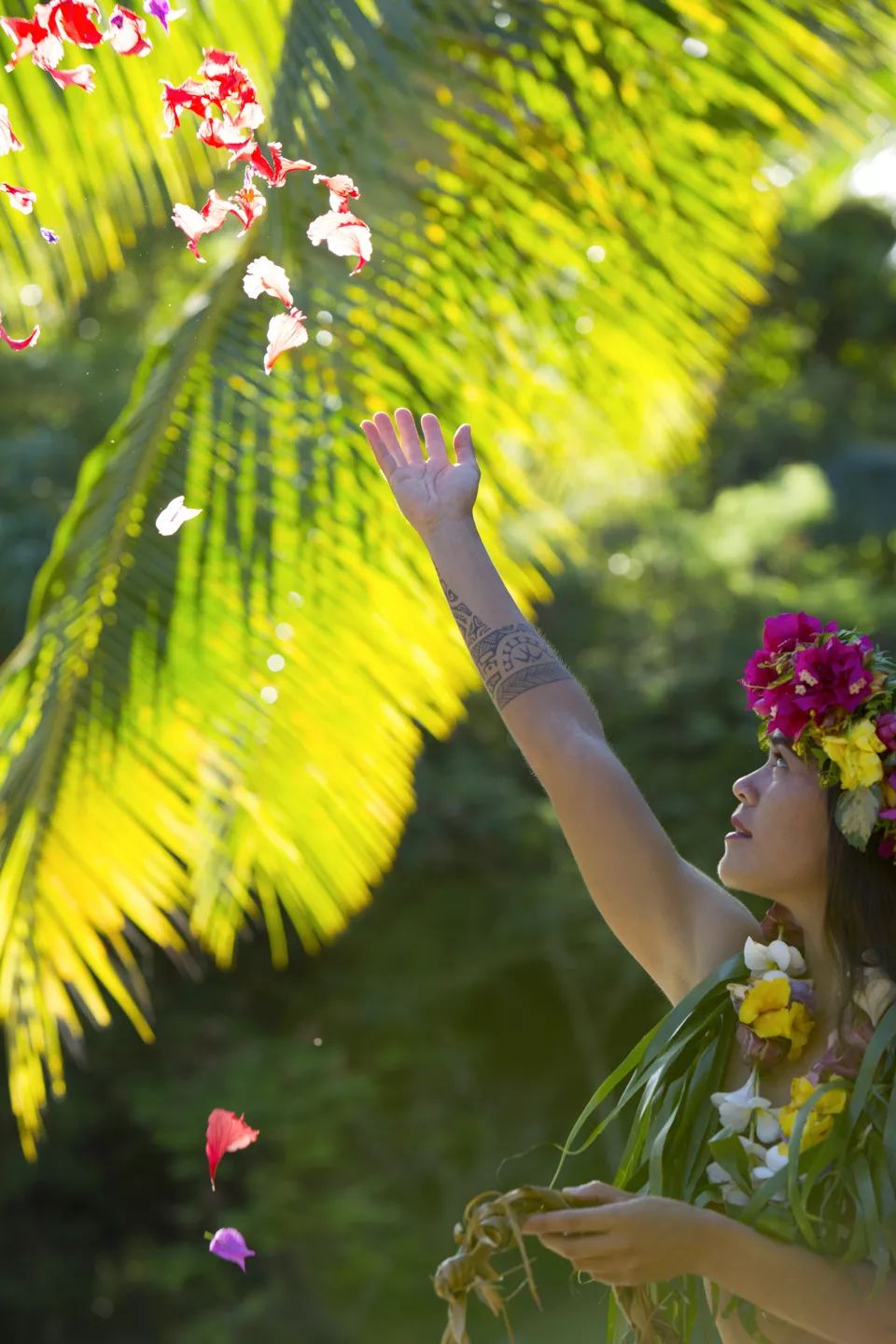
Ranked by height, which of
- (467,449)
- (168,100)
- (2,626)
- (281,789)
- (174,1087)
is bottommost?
(174,1087)

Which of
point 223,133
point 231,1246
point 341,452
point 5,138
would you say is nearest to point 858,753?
point 231,1246

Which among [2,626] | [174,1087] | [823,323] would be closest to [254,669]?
[2,626]

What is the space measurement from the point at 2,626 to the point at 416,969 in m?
4.03

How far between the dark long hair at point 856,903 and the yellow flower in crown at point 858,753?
0.12 feet

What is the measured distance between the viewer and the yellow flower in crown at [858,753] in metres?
1.86

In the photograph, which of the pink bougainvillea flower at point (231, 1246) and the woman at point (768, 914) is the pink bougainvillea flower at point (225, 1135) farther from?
the woman at point (768, 914)

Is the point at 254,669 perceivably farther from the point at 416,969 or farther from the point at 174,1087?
the point at 416,969

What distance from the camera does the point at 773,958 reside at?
1926 millimetres

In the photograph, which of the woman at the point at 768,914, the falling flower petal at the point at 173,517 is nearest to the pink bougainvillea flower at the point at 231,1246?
the woman at the point at 768,914

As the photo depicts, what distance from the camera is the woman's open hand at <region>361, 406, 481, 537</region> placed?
2152 millimetres

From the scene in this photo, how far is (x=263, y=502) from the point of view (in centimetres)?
334

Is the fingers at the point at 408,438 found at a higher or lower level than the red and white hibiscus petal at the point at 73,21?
lower

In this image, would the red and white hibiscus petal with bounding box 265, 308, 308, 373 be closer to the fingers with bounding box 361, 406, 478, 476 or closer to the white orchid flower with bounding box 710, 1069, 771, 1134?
the fingers with bounding box 361, 406, 478, 476

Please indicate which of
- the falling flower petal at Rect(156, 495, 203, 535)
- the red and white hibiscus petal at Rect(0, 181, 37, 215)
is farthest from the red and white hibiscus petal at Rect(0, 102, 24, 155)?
the falling flower petal at Rect(156, 495, 203, 535)
